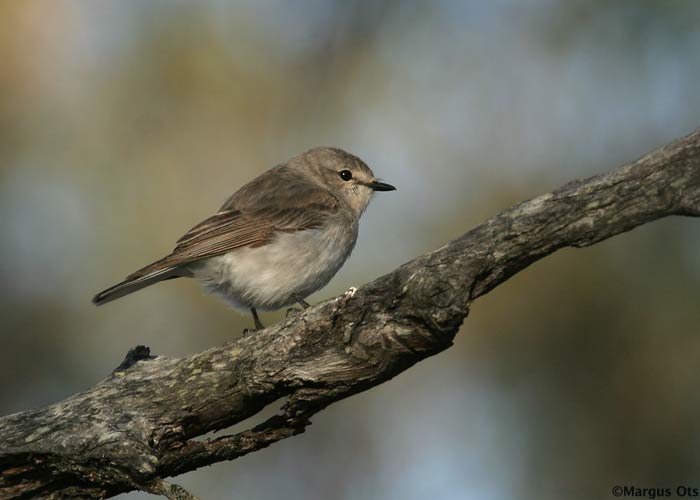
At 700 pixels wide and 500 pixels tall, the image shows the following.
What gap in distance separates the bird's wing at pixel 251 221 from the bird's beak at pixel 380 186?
531 mm

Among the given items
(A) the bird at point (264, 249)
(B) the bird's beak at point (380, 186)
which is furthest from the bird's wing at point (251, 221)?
(B) the bird's beak at point (380, 186)

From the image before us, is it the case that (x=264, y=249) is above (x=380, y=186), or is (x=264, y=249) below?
below

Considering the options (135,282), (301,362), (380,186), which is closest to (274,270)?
(135,282)

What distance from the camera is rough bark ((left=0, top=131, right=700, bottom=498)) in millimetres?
3484

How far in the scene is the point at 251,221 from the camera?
702 centimetres

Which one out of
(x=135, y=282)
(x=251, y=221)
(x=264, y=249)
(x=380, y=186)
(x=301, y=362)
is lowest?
(x=301, y=362)

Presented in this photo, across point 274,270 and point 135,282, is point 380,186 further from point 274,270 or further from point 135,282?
point 135,282

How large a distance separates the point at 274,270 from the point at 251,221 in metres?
0.57

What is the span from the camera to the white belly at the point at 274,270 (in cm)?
665

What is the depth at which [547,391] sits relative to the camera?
24.2ft

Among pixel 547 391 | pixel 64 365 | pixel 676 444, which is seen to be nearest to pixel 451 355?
pixel 547 391

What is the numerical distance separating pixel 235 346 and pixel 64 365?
13.4 feet

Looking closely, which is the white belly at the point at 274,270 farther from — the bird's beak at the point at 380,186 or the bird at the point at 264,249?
the bird's beak at the point at 380,186

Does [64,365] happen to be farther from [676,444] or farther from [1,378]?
[676,444]
